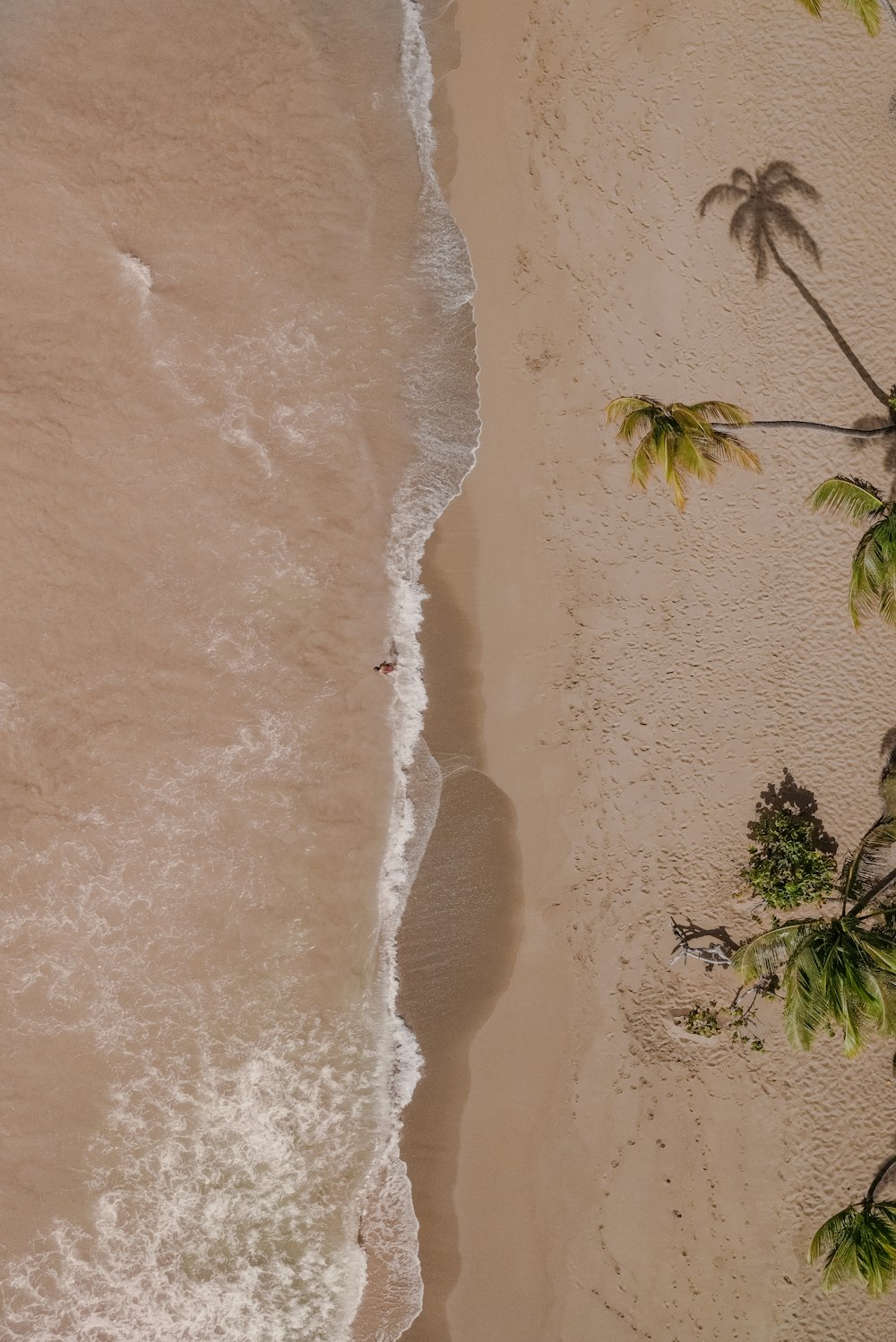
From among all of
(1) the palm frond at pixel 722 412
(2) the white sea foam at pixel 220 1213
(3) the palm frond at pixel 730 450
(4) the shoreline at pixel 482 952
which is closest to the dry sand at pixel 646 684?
(4) the shoreline at pixel 482 952

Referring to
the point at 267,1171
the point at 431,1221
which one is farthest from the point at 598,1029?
the point at 267,1171

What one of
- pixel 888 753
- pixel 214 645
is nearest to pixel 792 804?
pixel 888 753

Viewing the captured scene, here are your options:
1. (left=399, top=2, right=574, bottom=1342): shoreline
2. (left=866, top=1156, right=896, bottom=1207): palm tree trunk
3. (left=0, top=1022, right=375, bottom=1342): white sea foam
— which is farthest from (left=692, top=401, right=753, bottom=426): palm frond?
(left=866, top=1156, right=896, bottom=1207): palm tree trunk

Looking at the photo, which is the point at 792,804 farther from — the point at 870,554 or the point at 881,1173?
the point at 881,1173

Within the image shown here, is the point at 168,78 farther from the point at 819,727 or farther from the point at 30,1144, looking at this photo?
the point at 30,1144

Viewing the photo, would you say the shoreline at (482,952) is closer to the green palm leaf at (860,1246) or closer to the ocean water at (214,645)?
the ocean water at (214,645)
